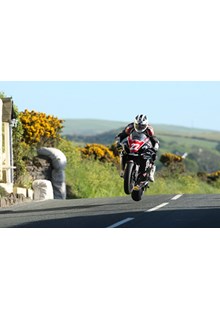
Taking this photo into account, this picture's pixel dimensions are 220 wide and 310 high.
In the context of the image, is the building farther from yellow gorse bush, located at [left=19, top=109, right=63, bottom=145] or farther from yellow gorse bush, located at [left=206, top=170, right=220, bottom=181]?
yellow gorse bush, located at [left=206, top=170, right=220, bottom=181]

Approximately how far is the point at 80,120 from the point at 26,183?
112244 millimetres

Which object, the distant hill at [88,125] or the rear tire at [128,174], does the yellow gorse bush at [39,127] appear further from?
the distant hill at [88,125]

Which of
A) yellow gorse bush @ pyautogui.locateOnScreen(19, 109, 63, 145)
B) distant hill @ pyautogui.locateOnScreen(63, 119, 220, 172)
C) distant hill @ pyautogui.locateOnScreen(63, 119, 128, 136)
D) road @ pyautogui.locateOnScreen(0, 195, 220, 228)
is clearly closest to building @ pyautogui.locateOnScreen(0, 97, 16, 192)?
yellow gorse bush @ pyautogui.locateOnScreen(19, 109, 63, 145)

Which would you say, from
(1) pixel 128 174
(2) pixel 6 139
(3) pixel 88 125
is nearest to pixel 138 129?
(1) pixel 128 174

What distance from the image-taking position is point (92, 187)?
34688 mm

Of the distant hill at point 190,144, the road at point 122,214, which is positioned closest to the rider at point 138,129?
the road at point 122,214

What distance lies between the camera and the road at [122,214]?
15.1 meters

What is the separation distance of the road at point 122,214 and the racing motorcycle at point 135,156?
778 millimetres

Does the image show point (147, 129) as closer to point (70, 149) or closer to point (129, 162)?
point (129, 162)

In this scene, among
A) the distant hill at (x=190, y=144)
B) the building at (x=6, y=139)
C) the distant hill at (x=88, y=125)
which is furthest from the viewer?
the distant hill at (x=88, y=125)

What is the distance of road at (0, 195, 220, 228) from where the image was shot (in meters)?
15.1

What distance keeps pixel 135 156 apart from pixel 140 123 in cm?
75

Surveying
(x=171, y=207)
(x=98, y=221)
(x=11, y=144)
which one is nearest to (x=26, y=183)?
(x=11, y=144)

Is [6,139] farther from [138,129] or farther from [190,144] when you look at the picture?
[190,144]
